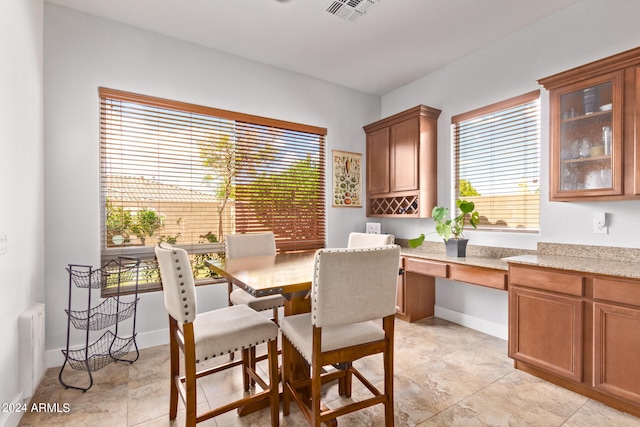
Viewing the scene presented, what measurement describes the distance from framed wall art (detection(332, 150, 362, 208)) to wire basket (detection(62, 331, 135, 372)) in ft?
8.86

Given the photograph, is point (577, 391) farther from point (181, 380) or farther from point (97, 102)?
point (97, 102)

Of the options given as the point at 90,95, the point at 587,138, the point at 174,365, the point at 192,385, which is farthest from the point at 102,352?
the point at 587,138

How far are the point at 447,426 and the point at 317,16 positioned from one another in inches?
124

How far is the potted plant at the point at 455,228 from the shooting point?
3041mm

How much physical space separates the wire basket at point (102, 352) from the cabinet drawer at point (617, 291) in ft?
11.4

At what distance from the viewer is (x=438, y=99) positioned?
3.66 metres

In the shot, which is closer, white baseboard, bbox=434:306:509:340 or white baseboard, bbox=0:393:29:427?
white baseboard, bbox=0:393:29:427

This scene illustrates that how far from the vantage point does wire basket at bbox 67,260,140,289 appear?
249 centimetres

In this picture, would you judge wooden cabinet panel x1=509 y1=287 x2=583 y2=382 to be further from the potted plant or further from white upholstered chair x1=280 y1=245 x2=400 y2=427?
A: white upholstered chair x1=280 y1=245 x2=400 y2=427

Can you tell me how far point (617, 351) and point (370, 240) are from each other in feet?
5.57

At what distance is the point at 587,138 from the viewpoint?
2.25 metres

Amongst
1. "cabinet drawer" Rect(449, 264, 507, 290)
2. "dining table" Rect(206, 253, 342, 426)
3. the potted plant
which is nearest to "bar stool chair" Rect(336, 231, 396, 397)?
"dining table" Rect(206, 253, 342, 426)

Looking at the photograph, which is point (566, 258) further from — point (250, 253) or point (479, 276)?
point (250, 253)

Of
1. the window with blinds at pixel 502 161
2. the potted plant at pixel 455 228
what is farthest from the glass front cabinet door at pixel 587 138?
the potted plant at pixel 455 228
